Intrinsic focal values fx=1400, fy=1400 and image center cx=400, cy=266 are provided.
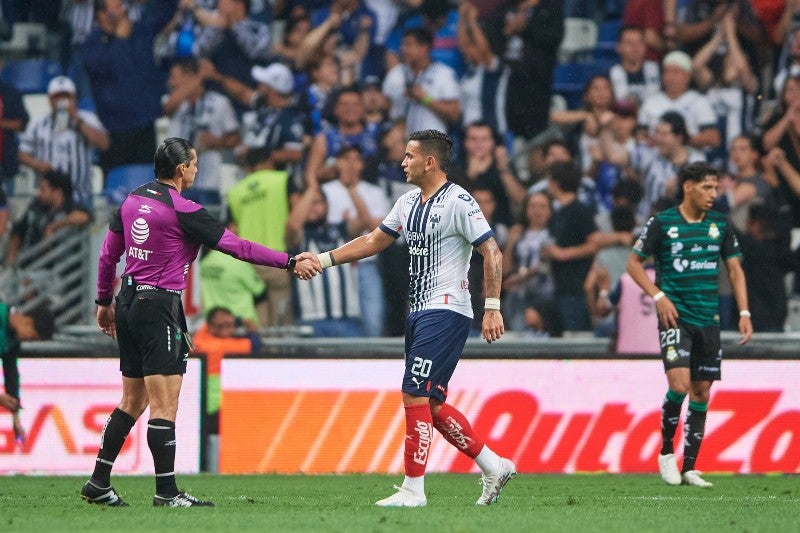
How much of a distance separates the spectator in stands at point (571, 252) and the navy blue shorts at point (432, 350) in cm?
650

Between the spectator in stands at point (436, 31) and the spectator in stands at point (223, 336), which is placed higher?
the spectator in stands at point (436, 31)

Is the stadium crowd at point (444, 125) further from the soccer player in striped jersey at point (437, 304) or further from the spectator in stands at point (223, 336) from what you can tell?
the soccer player in striped jersey at point (437, 304)

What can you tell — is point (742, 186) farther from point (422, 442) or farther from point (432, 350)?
point (422, 442)

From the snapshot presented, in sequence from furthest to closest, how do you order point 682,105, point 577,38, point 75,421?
1. point 577,38
2. point 682,105
3. point 75,421

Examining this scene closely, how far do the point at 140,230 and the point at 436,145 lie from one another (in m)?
1.91

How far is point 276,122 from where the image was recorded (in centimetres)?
1638

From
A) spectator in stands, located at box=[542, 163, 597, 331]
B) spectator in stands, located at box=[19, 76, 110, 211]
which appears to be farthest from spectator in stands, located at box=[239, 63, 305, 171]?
spectator in stands, located at box=[542, 163, 597, 331]

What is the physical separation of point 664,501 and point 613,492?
45.7 inches

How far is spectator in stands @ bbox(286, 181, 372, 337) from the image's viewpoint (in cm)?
1540

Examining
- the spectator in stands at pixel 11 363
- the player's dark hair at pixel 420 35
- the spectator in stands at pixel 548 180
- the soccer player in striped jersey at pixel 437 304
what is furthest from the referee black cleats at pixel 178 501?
the player's dark hair at pixel 420 35

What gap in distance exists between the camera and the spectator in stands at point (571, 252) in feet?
49.5

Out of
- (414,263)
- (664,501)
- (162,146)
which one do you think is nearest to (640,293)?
(664,501)

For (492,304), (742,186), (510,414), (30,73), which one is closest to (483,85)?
(742,186)

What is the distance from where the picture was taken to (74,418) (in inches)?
523
